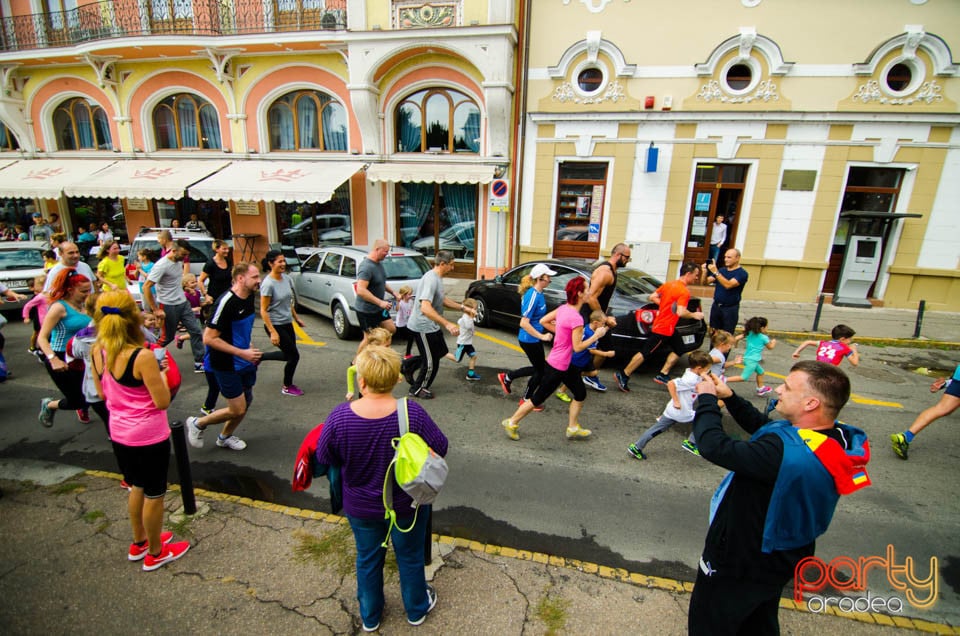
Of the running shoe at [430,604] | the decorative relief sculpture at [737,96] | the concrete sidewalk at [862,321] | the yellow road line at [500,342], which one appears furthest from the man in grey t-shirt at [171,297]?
the decorative relief sculpture at [737,96]

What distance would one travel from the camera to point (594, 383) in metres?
6.36

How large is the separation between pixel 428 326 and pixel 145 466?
322 cm

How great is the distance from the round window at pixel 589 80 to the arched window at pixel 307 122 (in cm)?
689

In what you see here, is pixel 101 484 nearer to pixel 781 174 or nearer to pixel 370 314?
pixel 370 314

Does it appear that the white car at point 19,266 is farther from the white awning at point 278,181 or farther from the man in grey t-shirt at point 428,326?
the man in grey t-shirt at point 428,326

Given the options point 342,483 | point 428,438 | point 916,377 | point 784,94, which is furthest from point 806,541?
point 784,94

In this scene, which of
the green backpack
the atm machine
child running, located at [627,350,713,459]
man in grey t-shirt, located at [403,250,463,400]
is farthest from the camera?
the atm machine

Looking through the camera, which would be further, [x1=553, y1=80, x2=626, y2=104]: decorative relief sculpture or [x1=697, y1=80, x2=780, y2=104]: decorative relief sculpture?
[x1=553, y1=80, x2=626, y2=104]: decorative relief sculpture

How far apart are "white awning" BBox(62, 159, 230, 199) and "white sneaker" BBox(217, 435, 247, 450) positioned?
36.2ft

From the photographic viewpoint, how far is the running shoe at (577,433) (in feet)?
16.1

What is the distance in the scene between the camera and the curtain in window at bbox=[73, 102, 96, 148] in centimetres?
1562

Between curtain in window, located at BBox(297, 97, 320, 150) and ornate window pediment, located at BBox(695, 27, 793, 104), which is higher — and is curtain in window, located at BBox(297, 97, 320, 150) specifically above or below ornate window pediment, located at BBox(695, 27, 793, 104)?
below

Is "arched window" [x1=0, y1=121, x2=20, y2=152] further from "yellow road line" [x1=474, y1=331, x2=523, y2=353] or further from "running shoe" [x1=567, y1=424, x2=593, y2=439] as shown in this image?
"running shoe" [x1=567, y1=424, x2=593, y2=439]

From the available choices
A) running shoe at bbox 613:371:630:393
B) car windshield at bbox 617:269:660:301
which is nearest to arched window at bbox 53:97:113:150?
car windshield at bbox 617:269:660:301
